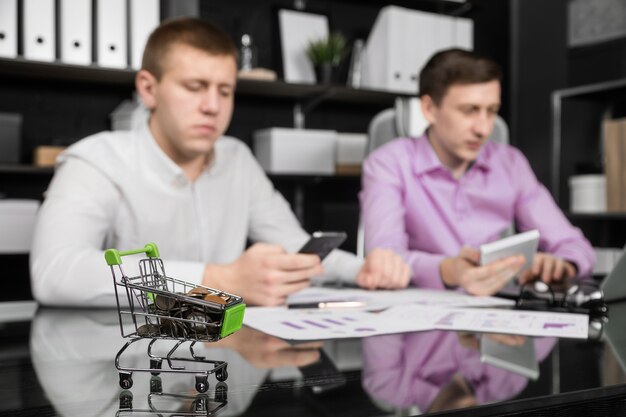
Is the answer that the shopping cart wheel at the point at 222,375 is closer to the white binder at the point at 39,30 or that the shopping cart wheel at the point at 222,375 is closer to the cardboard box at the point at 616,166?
the white binder at the point at 39,30

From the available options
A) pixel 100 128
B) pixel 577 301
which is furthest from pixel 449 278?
pixel 100 128

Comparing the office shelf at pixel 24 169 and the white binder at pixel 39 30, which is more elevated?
the white binder at pixel 39 30

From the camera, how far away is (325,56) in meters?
2.73

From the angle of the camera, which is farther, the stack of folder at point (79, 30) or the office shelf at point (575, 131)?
the office shelf at point (575, 131)

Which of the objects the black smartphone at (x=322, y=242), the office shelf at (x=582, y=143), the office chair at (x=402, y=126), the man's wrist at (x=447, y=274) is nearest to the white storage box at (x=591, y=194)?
the office shelf at (x=582, y=143)

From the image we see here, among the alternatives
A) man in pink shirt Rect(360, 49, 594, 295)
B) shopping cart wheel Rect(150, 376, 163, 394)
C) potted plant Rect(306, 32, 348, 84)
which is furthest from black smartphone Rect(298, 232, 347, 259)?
potted plant Rect(306, 32, 348, 84)

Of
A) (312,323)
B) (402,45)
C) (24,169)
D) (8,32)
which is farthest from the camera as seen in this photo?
(402,45)

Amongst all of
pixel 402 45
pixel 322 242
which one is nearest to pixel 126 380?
pixel 322 242

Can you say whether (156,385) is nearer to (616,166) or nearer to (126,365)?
(126,365)

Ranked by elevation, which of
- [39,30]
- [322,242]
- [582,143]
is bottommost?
[322,242]

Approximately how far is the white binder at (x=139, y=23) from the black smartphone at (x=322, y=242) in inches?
60.9

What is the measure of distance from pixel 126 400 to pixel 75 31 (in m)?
2.06

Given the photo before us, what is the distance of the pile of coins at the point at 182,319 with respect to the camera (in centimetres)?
48

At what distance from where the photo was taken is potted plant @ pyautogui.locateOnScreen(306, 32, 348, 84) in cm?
273
